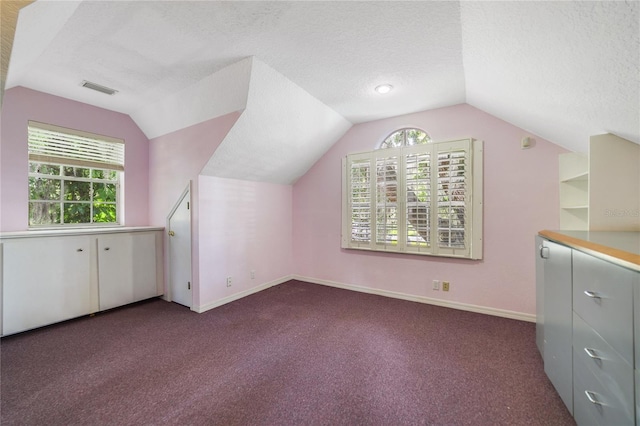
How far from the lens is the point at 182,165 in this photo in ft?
9.87

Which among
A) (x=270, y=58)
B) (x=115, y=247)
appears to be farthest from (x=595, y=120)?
(x=115, y=247)

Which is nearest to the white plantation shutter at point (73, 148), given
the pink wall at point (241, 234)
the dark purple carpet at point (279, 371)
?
the pink wall at point (241, 234)

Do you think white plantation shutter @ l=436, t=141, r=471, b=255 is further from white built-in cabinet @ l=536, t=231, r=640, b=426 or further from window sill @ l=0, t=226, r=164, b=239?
window sill @ l=0, t=226, r=164, b=239

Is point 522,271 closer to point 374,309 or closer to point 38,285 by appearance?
point 374,309

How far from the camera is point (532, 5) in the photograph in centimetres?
113

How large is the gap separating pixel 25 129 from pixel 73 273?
1575mm

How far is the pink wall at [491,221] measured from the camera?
2520 millimetres

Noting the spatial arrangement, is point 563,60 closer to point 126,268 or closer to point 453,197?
point 453,197

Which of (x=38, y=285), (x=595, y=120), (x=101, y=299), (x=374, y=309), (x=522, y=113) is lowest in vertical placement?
(x=374, y=309)

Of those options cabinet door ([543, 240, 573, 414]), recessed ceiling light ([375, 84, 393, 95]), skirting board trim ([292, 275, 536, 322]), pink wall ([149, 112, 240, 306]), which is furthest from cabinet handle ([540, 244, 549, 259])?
pink wall ([149, 112, 240, 306])

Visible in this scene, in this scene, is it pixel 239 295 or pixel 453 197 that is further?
pixel 239 295

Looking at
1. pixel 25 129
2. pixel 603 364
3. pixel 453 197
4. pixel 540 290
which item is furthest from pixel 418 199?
pixel 25 129

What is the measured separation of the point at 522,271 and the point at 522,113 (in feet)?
5.25

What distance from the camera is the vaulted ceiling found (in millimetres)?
1245
